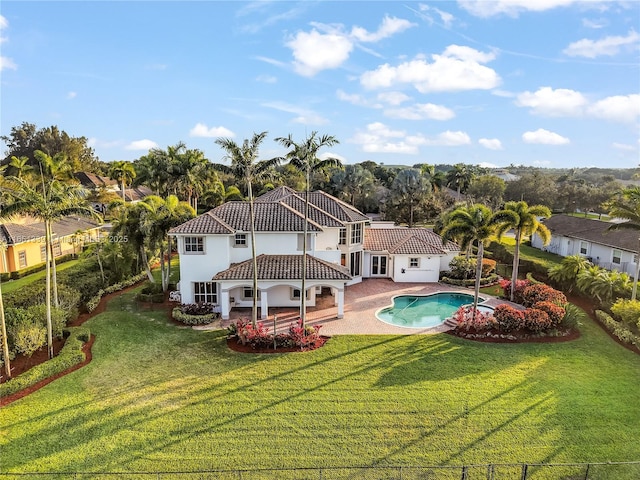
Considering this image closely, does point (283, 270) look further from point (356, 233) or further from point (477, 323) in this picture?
point (477, 323)

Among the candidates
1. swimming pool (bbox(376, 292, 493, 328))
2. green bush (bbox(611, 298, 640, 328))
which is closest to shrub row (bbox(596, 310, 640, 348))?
green bush (bbox(611, 298, 640, 328))

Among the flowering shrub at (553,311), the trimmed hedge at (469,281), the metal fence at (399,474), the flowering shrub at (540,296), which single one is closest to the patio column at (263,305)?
the metal fence at (399,474)

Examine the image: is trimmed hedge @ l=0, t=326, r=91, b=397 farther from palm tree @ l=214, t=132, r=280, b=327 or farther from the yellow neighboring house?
the yellow neighboring house

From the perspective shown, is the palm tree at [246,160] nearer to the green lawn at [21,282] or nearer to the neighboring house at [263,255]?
the neighboring house at [263,255]

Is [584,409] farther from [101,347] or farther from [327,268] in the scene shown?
[101,347]

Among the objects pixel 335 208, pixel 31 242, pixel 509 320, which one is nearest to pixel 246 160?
pixel 335 208
